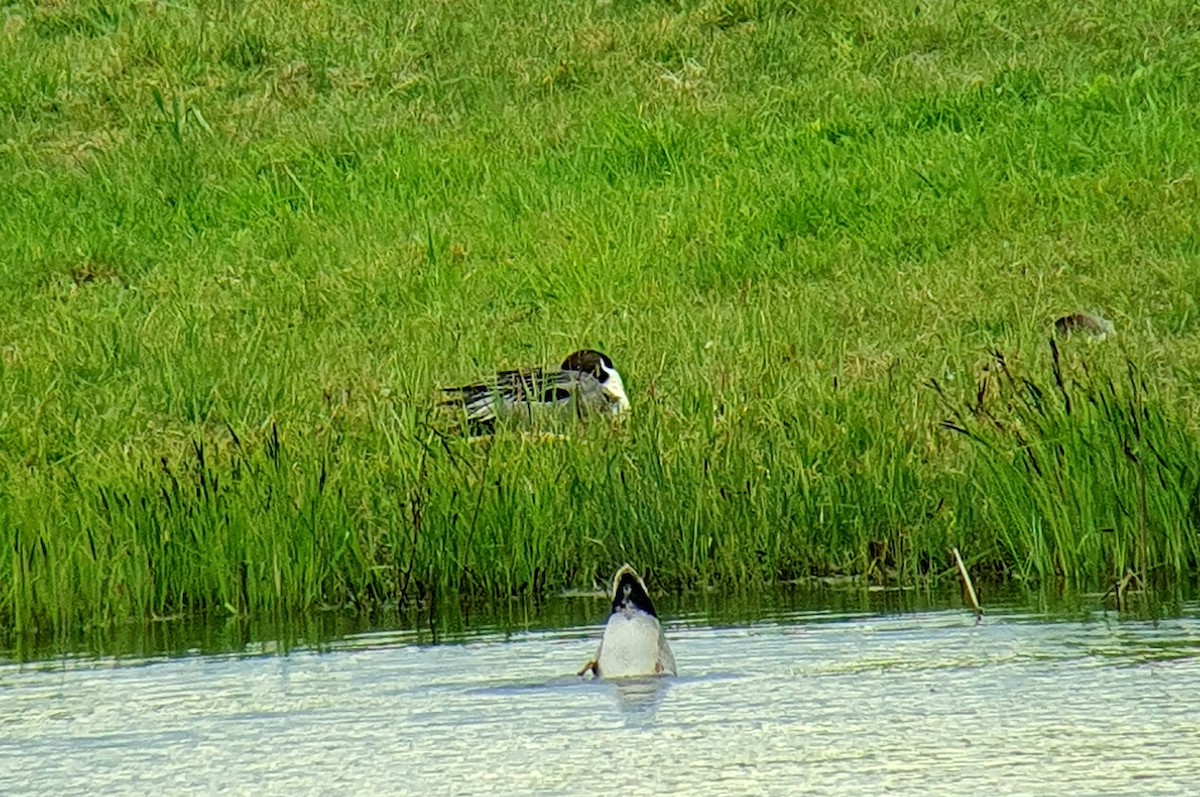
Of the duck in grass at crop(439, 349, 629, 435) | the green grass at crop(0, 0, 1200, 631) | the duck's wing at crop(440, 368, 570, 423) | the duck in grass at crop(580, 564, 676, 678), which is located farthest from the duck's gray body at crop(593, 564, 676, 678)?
the duck's wing at crop(440, 368, 570, 423)

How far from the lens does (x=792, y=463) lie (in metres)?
8.67

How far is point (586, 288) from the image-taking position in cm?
1389

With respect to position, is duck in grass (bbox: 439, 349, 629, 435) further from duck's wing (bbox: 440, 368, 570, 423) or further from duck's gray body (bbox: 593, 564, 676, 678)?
duck's gray body (bbox: 593, 564, 676, 678)

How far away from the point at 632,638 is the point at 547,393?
4.29 m

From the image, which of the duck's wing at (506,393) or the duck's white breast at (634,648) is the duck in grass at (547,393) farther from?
the duck's white breast at (634,648)

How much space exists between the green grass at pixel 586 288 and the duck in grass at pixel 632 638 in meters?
1.74

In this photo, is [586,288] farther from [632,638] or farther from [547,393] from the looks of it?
[632,638]

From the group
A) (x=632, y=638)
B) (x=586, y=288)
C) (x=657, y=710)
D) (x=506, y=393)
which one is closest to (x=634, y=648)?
(x=632, y=638)

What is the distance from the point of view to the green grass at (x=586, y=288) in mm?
8477

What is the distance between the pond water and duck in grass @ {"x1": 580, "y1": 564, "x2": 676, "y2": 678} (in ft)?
0.19

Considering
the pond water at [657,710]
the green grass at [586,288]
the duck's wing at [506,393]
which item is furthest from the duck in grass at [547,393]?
the pond water at [657,710]

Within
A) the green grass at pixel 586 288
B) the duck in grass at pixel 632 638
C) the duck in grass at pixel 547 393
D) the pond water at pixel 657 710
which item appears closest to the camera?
the pond water at pixel 657 710

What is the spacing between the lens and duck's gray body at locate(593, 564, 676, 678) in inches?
258

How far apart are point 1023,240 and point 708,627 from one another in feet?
21.8
